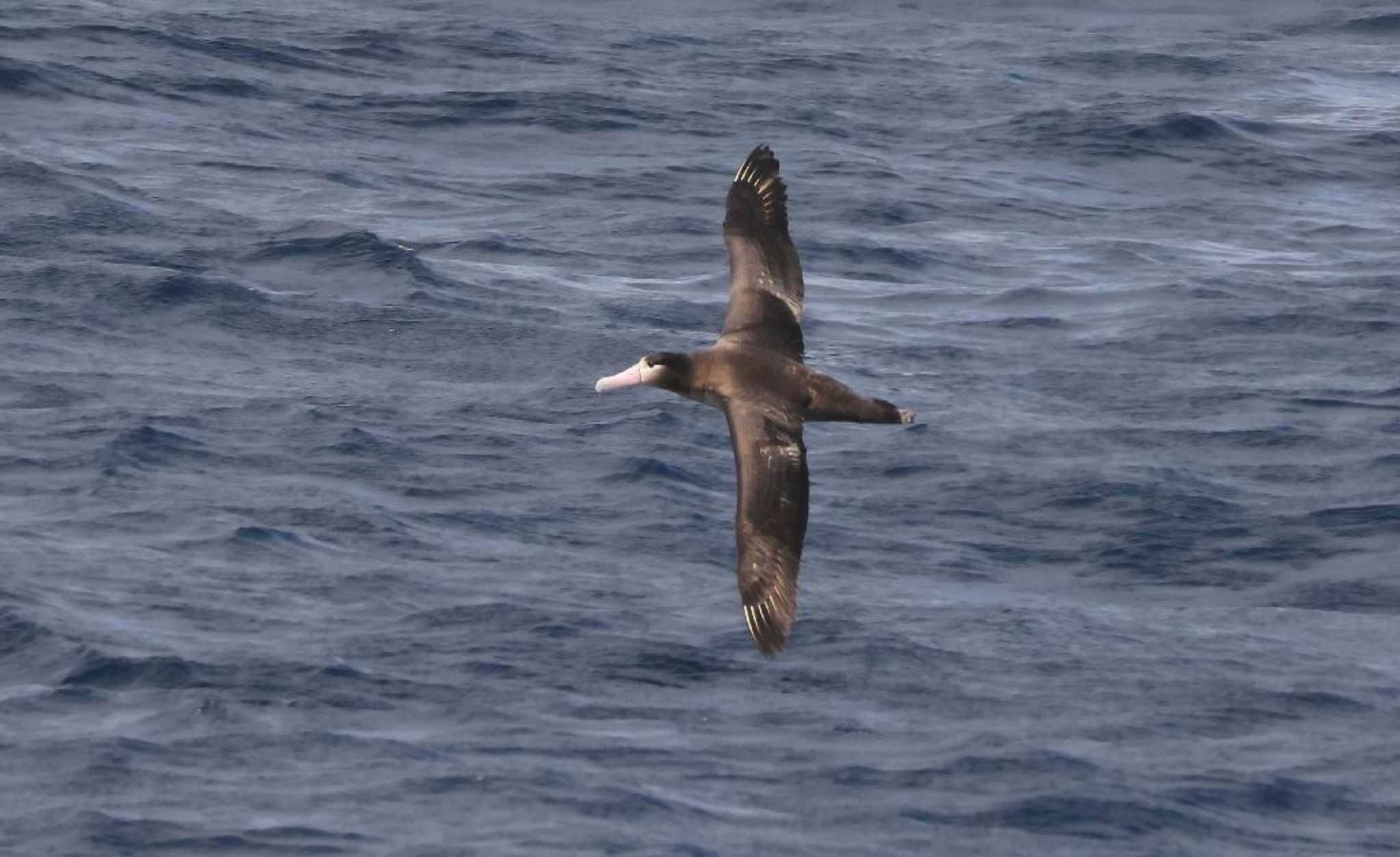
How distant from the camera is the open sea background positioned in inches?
677

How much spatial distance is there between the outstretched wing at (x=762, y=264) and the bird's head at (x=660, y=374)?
55 centimetres

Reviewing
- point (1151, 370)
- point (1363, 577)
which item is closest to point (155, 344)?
point (1151, 370)

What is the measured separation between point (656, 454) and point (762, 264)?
242 inches

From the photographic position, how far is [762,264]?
17234mm

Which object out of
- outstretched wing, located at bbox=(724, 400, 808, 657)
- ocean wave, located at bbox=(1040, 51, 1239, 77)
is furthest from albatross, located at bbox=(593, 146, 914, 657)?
ocean wave, located at bbox=(1040, 51, 1239, 77)

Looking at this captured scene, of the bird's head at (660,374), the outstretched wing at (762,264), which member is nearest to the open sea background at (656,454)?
the bird's head at (660,374)

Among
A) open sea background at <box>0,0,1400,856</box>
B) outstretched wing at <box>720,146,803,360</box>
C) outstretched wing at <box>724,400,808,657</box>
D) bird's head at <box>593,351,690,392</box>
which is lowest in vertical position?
open sea background at <box>0,0,1400,856</box>

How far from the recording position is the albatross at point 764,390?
15180 mm

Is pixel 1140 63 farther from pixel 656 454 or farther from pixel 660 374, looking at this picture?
pixel 660 374

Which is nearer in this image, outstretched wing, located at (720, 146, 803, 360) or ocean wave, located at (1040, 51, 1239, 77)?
outstretched wing, located at (720, 146, 803, 360)

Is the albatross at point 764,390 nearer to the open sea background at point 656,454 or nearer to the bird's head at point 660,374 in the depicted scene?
the bird's head at point 660,374

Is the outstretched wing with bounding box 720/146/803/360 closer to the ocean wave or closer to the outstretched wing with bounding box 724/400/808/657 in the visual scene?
the outstretched wing with bounding box 724/400/808/657

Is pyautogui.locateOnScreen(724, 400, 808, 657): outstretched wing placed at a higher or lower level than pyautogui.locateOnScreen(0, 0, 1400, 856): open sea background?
higher

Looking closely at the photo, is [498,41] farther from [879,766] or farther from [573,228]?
[879,766]
